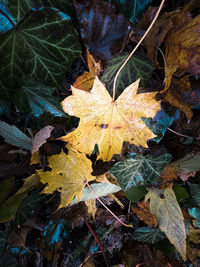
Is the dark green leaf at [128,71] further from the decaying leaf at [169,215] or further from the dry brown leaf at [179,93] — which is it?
the decaying leaf at [169,215]

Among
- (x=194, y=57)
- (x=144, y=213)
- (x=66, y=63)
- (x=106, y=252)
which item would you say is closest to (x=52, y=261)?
(x=106, y=252)

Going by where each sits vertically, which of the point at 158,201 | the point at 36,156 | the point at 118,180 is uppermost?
the point at 36,156

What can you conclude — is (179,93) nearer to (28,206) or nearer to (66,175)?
(66,175)

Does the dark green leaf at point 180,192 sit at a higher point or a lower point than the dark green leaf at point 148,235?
higher

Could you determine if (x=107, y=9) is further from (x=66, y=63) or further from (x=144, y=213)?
(x=144, y=213)

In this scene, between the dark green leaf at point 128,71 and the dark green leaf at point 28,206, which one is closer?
the dark green leaf at point 128,71

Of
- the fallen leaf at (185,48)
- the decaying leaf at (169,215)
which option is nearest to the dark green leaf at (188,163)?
the decaying leaf at (169,215)

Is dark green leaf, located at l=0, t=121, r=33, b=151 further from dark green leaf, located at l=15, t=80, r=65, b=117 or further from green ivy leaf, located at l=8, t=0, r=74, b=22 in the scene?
green ivy leaf, located at l=8, t=0, r=74, b=22

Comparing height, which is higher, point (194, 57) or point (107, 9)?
point (107, 9)
